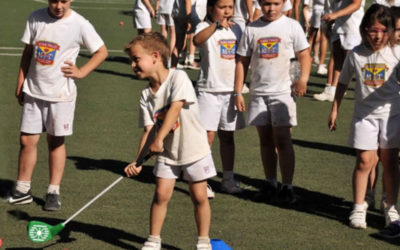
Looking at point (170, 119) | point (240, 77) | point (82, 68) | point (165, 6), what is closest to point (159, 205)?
point (170, 119)

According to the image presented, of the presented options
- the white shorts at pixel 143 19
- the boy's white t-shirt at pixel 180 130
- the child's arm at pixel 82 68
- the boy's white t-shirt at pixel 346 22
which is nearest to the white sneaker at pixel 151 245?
the boy's white t-shirt at pixel 180 130

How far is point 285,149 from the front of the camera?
740cm

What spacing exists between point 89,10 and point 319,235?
18797 millimetres

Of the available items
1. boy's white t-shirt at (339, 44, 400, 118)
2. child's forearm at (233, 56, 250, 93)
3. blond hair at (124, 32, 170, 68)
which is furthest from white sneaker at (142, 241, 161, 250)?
boy's white t-shirt at (339, 44, 400, 118)

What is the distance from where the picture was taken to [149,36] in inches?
233

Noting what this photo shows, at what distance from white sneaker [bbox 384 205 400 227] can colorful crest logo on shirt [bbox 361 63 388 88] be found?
3.27 ft

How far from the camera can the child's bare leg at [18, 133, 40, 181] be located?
726cm

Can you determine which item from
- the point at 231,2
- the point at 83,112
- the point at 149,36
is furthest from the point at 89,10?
the point at 149,36

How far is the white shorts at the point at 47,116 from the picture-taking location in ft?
23.3

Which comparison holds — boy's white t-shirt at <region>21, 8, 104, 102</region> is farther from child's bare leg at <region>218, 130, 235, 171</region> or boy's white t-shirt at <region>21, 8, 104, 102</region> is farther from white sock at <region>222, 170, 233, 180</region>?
white sock at <region>222, 170, 233, 180</region>

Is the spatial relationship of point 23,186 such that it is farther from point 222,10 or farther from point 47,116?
point 222,10

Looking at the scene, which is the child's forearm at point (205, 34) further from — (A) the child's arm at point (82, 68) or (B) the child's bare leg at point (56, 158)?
(B) the child's bare leg at point (56, 158)

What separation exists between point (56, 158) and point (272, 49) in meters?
2.10

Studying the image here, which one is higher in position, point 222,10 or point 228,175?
point 222,10
